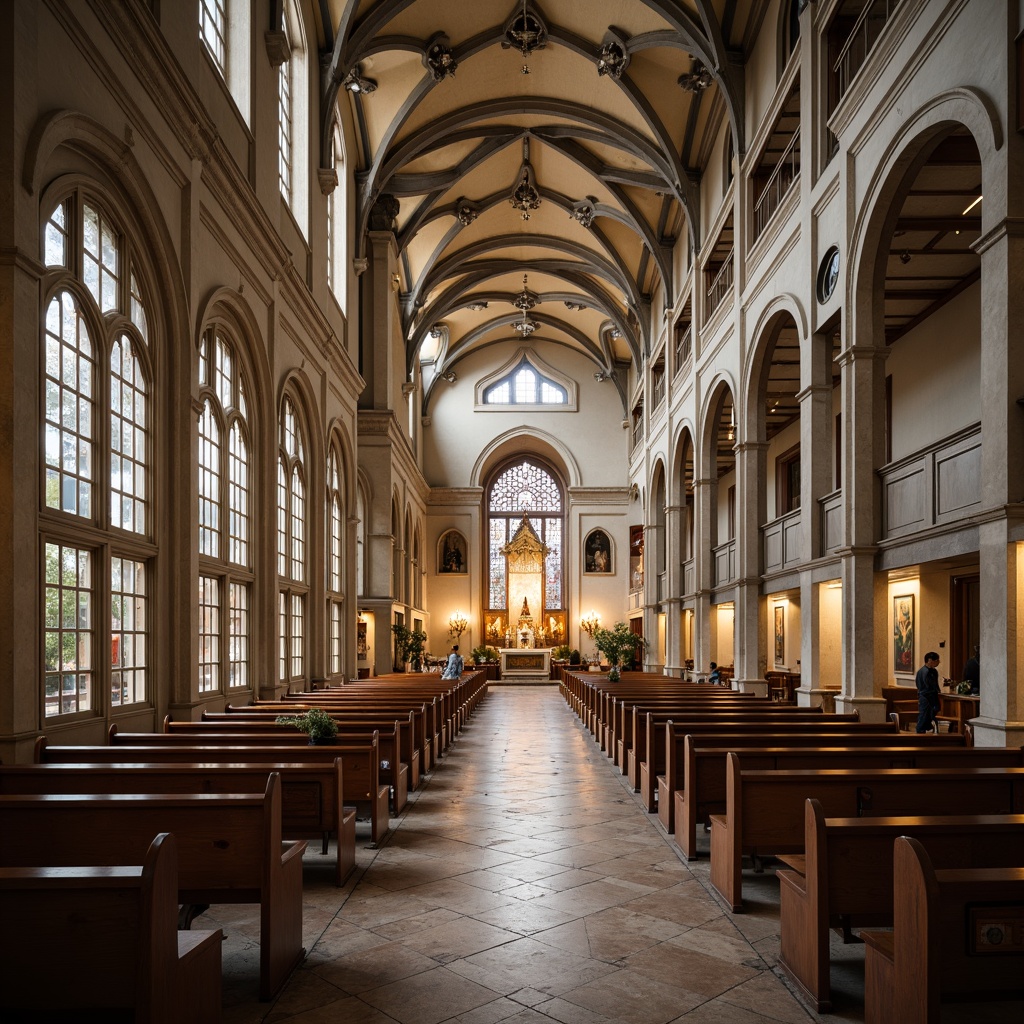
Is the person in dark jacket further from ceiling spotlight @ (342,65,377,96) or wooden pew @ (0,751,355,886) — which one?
ceiling spotlight @ (342,65,377,96)

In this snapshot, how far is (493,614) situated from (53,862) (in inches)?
1361

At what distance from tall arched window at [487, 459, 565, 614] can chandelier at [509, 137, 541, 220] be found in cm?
1524

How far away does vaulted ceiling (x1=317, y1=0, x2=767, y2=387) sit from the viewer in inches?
692

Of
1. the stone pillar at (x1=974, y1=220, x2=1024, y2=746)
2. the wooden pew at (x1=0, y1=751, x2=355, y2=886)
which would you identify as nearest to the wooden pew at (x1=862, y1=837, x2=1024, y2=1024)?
the wooden pew at (x1=0, y1=751, x2=355, y2=886)

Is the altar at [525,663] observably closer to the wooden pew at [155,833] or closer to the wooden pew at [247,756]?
the wooden pew at [247,756]

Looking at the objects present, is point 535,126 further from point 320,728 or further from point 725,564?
point 320,728

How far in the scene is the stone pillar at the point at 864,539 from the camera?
1159 cm

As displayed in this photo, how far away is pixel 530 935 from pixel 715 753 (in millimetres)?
2238

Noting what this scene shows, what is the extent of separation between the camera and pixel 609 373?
1483 inches

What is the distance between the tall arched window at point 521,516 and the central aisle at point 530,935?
2999 centimetres

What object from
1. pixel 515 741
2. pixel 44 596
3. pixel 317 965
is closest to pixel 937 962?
pixel 317 965

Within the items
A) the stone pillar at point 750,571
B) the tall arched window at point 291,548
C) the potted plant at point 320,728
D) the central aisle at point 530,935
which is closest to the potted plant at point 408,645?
the tall arched window at point 291,548

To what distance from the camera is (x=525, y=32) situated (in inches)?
756

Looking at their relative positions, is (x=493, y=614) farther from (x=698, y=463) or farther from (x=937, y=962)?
(x=937, y=962)
